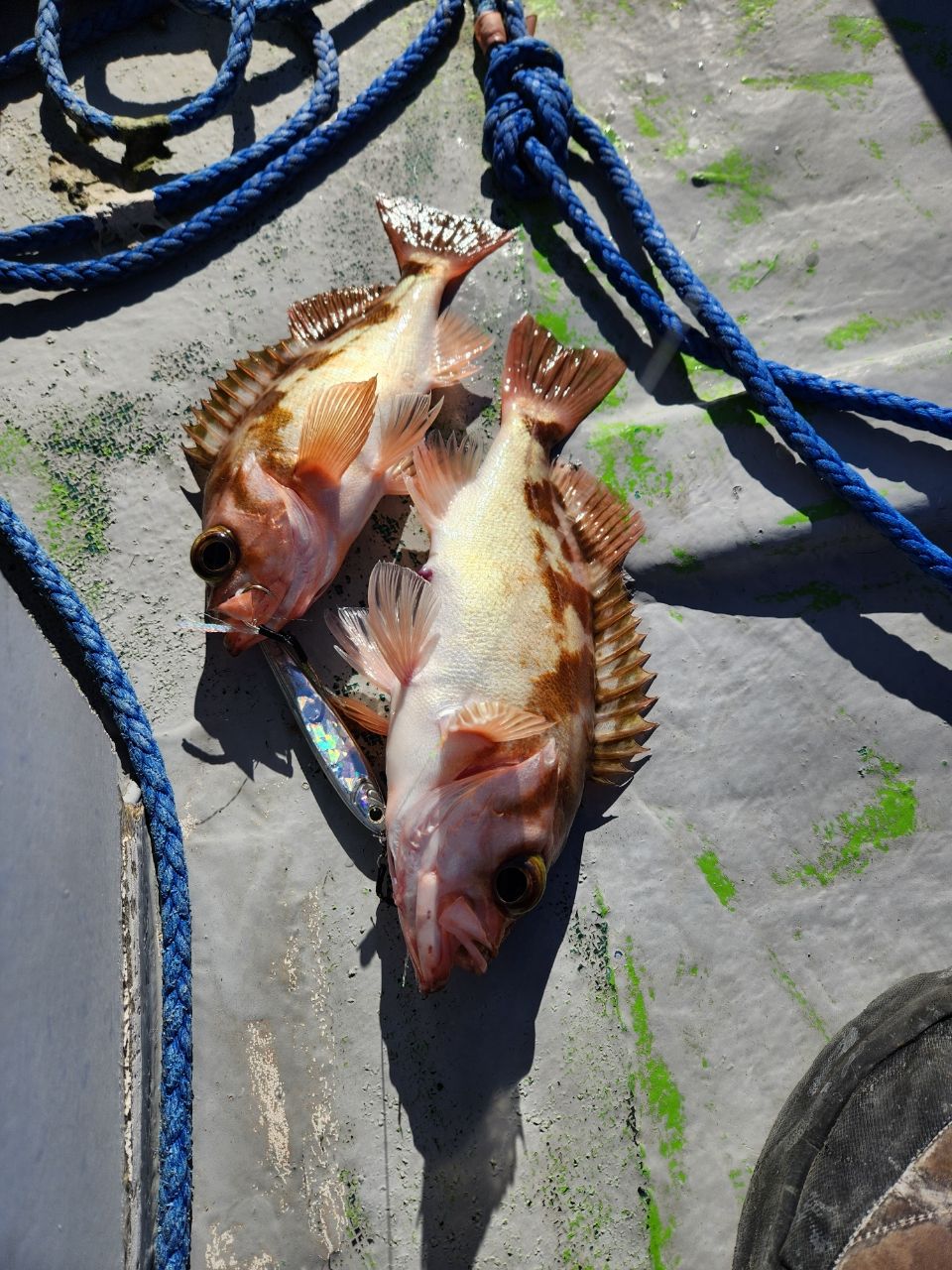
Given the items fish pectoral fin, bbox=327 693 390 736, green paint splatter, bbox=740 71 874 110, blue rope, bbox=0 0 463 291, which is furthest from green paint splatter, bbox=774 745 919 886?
blue rope, bbox=0 0 463 291

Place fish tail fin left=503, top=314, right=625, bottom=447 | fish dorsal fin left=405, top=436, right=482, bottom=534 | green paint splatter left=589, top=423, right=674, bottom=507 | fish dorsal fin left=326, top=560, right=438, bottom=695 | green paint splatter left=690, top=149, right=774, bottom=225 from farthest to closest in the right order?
green paint splatter left=690, top=149, right=774, bottom=225
green paint splatter left=589, top=423, right=674, bottom=507
fish tail fin left=503, top=314, right=625, bottom=447
fish dorsal fin left=405, top=436, right=482, bottom=534
fish dorsal fin left=326, top=560, right=438, bottom=695

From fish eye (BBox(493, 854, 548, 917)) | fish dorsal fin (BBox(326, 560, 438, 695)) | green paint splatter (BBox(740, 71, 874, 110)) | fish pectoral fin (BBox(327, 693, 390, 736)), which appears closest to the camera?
fish eye (BBox(493, 854, 548, 917))

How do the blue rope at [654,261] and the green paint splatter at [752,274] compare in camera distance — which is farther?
the green paint splatter at [752,274]

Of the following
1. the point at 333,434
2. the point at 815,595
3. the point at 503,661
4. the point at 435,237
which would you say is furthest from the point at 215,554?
the point at 815,595

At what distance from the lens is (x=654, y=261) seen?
9.47 feet

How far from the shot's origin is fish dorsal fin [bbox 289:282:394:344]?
8.98 feet

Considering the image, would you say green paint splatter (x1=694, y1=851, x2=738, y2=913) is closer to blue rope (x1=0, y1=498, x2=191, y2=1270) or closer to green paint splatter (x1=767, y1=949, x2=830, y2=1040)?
green paint splatter (x1=767, y1=949, x2=830, y2=1040)

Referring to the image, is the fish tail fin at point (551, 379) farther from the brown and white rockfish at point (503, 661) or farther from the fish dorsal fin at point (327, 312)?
the fish dorsal fin at point (327, 312)

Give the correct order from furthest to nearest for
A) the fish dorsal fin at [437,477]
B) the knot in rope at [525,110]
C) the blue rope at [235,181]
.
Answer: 1. the knot in rope at [525,110]
2. the blue rope at [235,181]
3. the fish dorsal fin at [437,477]

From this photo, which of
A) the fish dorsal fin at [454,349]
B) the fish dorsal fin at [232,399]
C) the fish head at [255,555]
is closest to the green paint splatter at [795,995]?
the fish head at [255,555]

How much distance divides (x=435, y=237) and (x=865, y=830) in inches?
79.2

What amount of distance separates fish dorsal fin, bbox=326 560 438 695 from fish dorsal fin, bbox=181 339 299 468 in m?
0.70

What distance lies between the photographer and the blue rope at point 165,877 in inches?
77.9

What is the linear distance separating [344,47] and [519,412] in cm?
181
